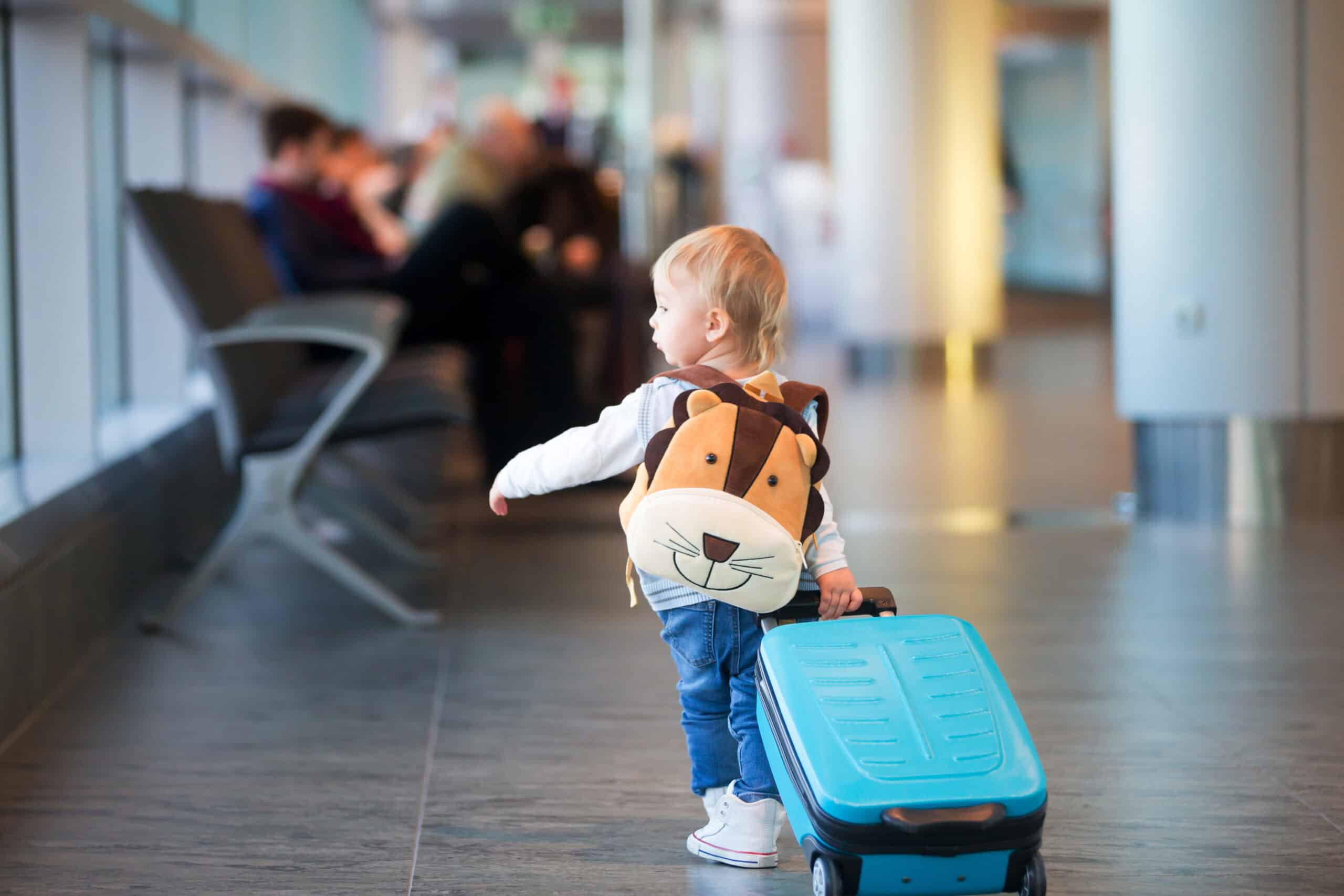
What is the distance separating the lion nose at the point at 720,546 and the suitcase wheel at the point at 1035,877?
509 mm

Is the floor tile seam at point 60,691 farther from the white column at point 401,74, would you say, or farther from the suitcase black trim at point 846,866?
the white column at point 401,74

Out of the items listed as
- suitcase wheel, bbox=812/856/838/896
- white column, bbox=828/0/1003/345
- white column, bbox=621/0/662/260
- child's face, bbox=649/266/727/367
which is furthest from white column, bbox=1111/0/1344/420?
white column, bbox=828/0/1003/345

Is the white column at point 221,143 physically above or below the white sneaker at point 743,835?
above

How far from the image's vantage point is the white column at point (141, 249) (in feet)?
19.4

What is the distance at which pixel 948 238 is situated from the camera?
36.1 ft

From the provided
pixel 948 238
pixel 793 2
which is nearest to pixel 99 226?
pixel 948 238

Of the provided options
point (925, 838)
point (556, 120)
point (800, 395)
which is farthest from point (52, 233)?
point (556, 120)

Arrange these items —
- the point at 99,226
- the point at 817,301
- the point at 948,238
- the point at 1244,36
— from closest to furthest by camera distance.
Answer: the point at 1244,36 → the point at 99,226 → the point at 948,238 → the point at 817,301

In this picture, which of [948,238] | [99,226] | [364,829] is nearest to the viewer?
[364,829]

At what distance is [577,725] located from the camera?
3.05m

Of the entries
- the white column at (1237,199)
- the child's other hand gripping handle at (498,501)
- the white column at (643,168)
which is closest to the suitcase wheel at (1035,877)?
the child's other hand gripping handle at (498,501)

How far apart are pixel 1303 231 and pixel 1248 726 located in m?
2.49

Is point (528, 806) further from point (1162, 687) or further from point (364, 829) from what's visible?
point (1162, 687)

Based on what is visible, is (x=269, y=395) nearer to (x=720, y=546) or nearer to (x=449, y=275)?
(x=449, y=275)
